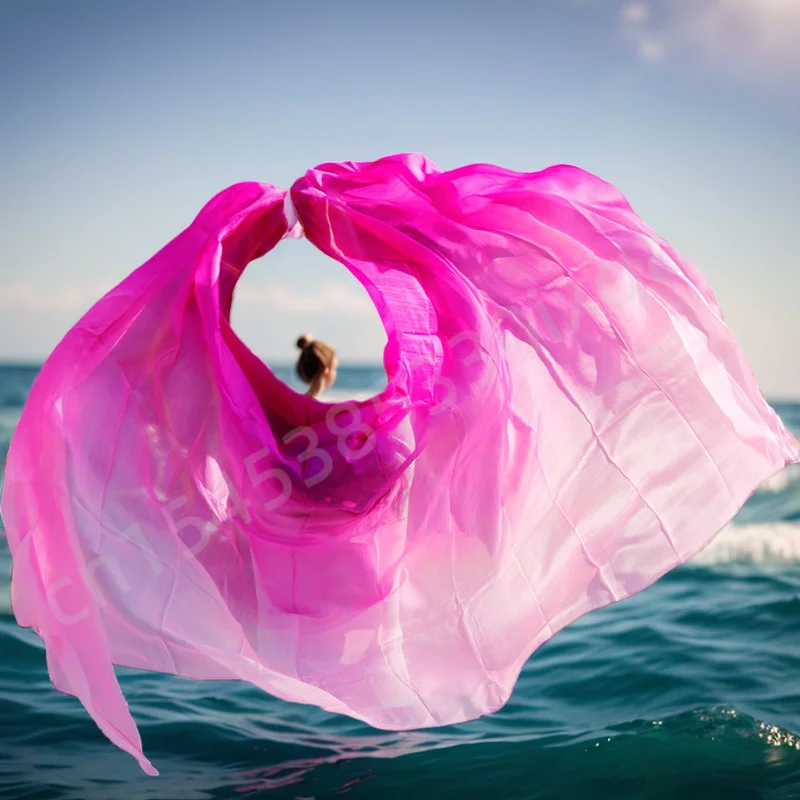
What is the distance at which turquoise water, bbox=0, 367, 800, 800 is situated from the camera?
3.13 metres

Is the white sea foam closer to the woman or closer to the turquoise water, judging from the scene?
the turquoise water

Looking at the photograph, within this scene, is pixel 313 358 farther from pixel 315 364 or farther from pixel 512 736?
pixel 512 736

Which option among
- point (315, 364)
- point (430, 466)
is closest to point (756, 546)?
point (315, 364)

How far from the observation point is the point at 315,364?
192 inches

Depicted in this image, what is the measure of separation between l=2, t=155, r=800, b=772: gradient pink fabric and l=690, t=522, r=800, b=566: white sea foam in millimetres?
4202

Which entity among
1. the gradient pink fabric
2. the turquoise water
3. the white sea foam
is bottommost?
the white sea foam

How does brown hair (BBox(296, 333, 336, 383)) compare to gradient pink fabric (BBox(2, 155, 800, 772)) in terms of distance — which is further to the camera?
brown hair (BBox(296, 333, 336, 383))

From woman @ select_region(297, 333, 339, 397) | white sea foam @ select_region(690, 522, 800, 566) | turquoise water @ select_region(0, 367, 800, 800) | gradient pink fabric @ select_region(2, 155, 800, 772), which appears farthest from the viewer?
white sea foam @ select_region(690, 522, 800, 566)

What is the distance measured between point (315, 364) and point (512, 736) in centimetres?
224

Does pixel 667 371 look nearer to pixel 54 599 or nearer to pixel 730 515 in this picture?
pixel 730 515

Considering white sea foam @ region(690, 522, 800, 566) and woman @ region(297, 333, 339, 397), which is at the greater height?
woman @ region(297, 333, 339, 397)

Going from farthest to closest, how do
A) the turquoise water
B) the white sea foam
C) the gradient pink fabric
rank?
the white sea foam < the turquoise water < the gradient pink fabric

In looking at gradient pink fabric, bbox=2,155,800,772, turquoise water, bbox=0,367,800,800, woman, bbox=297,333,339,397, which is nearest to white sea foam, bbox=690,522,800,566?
turquoise water, bbox=0,367,800,800

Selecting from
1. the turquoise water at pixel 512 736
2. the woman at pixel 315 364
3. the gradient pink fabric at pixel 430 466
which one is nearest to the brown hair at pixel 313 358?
the woman at pixel 315 364
